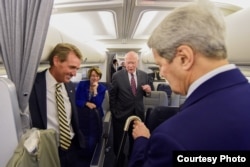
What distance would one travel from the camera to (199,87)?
764 millimetres

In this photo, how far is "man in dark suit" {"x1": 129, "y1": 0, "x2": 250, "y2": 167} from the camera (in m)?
0.68

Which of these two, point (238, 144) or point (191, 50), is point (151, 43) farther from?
point (238, 144)

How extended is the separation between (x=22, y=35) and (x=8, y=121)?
0.42 metres

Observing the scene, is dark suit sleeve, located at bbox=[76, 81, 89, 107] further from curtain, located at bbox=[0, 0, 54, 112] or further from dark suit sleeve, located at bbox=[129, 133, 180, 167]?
dark suit sleeve, located at bbox=[129, 133, 180, 167]

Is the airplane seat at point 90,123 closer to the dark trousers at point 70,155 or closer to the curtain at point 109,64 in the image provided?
the dark trousers at point 70,155

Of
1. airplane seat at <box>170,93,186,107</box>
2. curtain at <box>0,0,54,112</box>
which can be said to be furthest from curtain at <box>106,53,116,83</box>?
curtain at <box>0,0,54,112</box>

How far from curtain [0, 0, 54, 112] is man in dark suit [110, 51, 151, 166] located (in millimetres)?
2268

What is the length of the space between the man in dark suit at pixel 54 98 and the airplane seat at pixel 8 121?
0.44 m

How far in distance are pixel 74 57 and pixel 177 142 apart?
1.36 meters

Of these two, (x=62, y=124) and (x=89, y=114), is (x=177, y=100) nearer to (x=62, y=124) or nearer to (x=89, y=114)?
(x=89, y=114)

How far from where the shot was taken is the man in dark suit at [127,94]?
11.0 feet

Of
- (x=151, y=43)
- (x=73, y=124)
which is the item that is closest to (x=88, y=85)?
(x=73, y=124)

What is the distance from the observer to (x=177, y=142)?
0.68 metres

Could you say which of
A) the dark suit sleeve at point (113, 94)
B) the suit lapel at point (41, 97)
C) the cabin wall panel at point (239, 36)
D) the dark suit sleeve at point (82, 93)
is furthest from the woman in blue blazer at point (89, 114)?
the cabin wall panel at point (239, 36)
